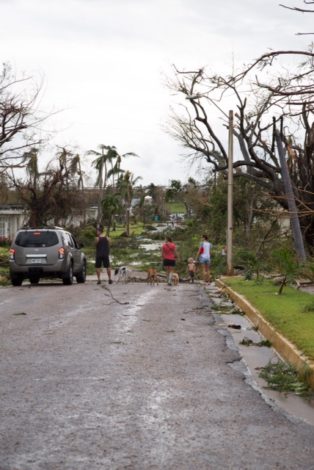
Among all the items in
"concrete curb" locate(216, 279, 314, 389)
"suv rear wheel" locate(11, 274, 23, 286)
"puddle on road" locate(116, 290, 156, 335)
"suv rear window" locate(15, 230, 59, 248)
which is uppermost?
"suv rear window" locate(15, 230, 59, 248)

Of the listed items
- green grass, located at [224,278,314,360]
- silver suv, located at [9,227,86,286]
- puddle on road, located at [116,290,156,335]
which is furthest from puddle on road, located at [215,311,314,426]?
silver suv, located at [9,227,86,286]

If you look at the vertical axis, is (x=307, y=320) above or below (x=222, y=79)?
below

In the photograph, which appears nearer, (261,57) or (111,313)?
(261,57)

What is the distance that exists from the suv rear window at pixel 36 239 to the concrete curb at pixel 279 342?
8883mm

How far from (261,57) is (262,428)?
10.8 feet

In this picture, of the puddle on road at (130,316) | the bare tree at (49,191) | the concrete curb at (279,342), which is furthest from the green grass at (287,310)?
the bare tree at (49,191)

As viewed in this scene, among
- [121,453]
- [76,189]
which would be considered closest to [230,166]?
[121,453]

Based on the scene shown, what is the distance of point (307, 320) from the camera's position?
39.3ft

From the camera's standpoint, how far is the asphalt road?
5.45 meters

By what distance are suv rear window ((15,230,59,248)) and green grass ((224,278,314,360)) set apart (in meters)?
6.37

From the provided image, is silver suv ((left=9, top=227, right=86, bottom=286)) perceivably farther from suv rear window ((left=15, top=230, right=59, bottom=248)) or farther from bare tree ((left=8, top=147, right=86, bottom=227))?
bare tree ((left=8, top=147, right=86, bottom=227))

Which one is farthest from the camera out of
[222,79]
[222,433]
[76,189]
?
[76,189]

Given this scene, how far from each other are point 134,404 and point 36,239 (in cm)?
1802

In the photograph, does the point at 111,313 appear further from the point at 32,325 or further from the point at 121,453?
the point at 121,453
